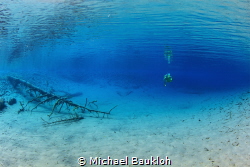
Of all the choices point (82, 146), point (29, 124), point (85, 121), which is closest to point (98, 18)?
point (85, 121)

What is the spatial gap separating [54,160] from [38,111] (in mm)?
7852

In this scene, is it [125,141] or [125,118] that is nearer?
[125,141]

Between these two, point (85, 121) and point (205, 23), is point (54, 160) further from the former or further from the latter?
point (205, 23)

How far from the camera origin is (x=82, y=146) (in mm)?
6480

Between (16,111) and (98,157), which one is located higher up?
(98,157)
